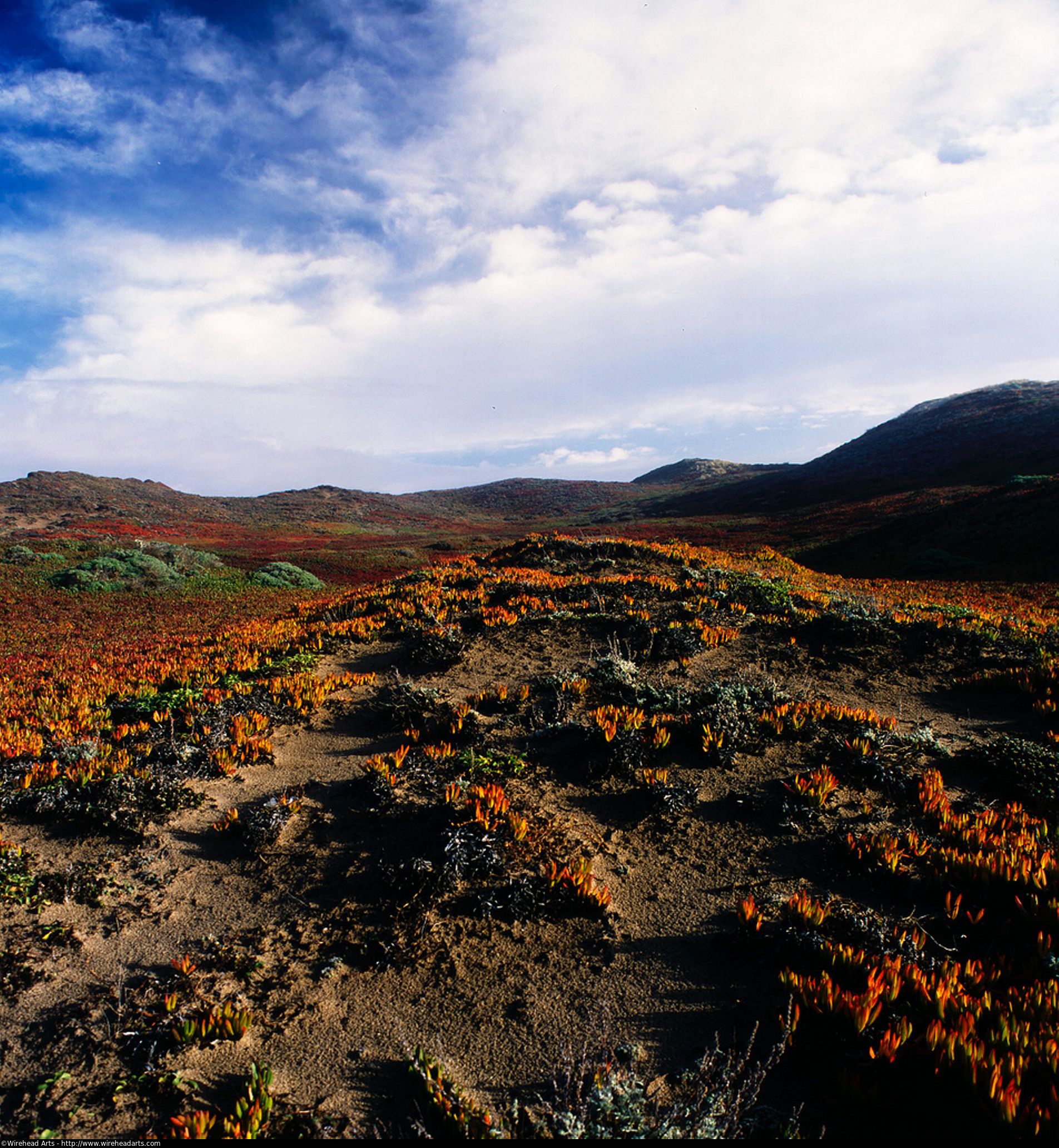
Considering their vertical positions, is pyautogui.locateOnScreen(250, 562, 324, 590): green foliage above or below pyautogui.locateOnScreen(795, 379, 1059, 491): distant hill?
below

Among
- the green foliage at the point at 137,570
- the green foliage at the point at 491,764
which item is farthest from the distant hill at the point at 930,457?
the green foliage at the point at 137,570

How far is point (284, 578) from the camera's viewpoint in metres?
29.7

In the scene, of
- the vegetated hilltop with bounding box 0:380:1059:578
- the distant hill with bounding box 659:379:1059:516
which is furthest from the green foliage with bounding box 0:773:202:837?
the distant hill with bounding box 659:379:1059:516

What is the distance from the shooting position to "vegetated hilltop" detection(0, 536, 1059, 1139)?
114 inches

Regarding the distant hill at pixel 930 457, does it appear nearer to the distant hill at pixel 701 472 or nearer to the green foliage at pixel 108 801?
the distant hill at pixel 701 472

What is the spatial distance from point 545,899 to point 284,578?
28.8 metres

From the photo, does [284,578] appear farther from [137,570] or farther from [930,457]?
[930,457]

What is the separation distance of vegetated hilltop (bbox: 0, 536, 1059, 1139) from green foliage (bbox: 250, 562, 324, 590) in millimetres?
20090

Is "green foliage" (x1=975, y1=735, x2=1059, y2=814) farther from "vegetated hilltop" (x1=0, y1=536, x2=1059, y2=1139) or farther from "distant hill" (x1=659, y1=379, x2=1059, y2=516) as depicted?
"distant hill" (x1=659, y1=379, x2=1059, y2=516)

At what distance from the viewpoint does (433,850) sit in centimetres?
480

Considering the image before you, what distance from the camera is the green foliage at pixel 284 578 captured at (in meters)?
28.6

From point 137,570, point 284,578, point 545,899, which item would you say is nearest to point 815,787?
point 545,899

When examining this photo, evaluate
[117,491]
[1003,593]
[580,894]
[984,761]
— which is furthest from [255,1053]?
[117,491]

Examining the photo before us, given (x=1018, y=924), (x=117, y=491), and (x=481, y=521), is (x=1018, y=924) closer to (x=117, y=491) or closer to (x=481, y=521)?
(x=481, y=521)
